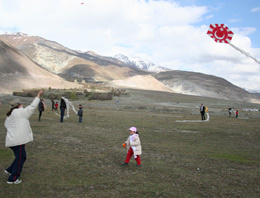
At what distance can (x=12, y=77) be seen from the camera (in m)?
73.1

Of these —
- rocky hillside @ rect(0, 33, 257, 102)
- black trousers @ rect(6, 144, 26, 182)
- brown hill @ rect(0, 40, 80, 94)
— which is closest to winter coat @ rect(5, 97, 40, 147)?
black trousers @ rect(6, 144, 26, 182)

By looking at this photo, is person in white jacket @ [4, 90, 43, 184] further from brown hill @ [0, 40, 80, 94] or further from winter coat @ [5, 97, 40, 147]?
brown hill @ [0, 40, 80, 94]

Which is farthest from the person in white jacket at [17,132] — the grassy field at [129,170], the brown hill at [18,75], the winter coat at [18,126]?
the brown hill at [18,75]

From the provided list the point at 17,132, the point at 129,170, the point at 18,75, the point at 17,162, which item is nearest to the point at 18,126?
the point at 17,132

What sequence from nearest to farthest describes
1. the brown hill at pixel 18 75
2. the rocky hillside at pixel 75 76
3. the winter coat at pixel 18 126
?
the winter coat at pixel 18 126 < the brown hill at pixel 18 75 < the rocky hillside at pixel 75 76

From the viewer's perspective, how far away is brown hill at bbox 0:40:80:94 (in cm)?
6756

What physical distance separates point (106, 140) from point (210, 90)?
378ft

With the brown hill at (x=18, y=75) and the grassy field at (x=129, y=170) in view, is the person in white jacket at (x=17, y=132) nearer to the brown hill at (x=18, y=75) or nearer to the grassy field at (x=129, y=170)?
the grassy field at (x=129, y=170)

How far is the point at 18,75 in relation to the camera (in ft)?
253

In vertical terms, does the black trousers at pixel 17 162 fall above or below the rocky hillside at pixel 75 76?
below

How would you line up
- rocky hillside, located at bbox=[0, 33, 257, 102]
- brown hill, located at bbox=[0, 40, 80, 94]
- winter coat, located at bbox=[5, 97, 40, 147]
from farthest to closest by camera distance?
1. rocky hillside, located at bbox=[0, 33, 257, 102]
2. brown hill, located at bbox=[0, 40, 80, 94]
3. winter coat, located at bbox=[5, 97, 40, 147]

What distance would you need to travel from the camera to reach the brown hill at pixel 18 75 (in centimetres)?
6756

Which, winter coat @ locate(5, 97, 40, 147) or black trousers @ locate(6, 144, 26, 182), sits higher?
winter coat @ locate(5, 97, 40, 147)

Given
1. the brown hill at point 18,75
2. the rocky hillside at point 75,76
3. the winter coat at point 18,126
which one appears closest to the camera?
the winter coat at point 18,126
